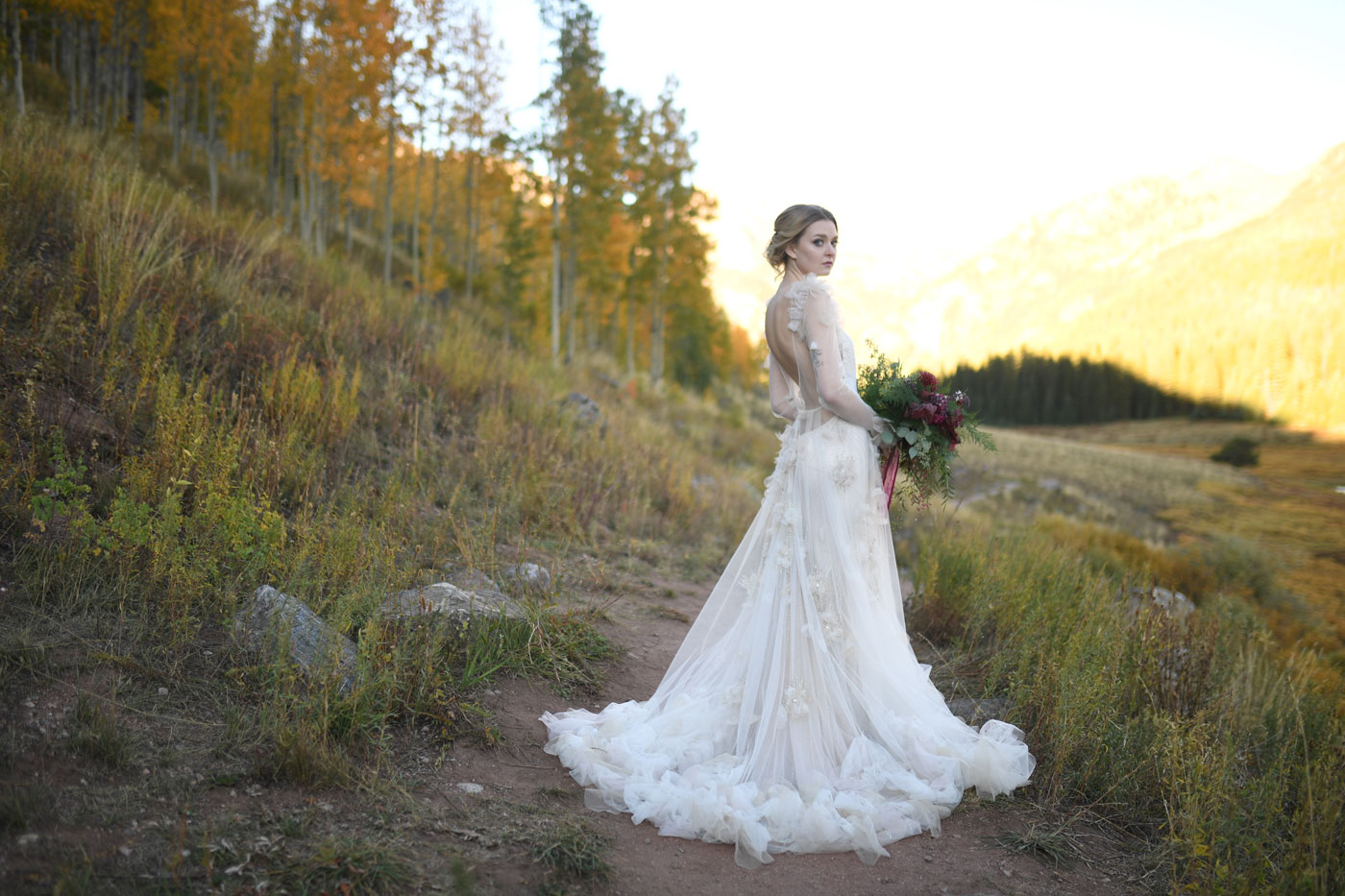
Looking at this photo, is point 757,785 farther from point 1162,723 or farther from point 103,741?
point 103,741

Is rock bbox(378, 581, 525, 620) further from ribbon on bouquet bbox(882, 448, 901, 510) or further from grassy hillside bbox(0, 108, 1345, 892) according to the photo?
ribbon on bouquet bbox(882, 448, 901, 510)

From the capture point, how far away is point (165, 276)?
6711 millimetres

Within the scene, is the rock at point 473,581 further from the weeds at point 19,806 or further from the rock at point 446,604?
the weeds at point 19,806

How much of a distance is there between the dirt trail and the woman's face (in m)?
2.86

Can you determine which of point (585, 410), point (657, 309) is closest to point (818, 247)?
point (585, 410)

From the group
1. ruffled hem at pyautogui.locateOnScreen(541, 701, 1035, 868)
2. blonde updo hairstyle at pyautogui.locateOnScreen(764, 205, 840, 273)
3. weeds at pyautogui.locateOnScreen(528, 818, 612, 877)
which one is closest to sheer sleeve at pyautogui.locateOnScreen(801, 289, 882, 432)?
blonde updo hairstyle at pyautogui.locateOnScreen(764, 205, 840, 273)

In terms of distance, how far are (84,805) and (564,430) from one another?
756 cm

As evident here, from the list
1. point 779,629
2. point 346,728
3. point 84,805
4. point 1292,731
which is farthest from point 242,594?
point 1292,731

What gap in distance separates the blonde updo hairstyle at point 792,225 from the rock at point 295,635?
3092 millimetres

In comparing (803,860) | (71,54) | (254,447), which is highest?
(71,54)

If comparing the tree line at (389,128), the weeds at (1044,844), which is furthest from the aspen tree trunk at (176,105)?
the weeds at (1044,844)

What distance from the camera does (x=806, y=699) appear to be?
369cm

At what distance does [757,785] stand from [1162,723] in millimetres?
2276

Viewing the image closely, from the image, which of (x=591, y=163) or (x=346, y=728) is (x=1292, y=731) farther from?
(x=591, y=163)
